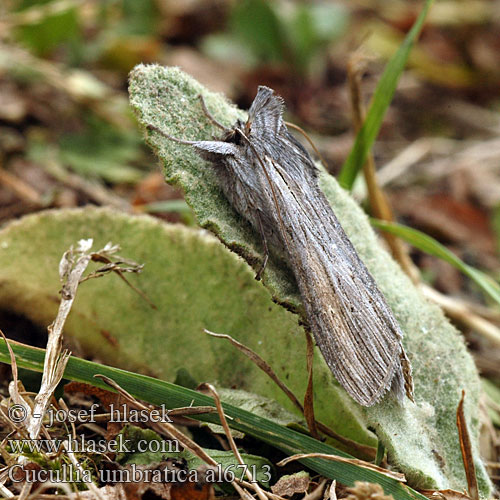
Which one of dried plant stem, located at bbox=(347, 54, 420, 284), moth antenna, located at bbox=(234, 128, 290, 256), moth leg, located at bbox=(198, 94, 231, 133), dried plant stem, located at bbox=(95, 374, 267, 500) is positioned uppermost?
dried plant stem, located at bbox=(347, 54, 420, 284)

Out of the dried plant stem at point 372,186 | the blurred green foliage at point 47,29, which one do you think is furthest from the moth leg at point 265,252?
the blurred green foliage at point 47,29

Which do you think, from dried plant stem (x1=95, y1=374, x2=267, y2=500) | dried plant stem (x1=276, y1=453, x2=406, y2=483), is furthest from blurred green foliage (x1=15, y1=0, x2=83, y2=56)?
dried plant stem (x1=276, y1=453, x2=406, y2=483)

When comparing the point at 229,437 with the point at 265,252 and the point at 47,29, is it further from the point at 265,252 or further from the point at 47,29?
the point at 47,29

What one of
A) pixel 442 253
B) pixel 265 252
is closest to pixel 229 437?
pixel 265 252

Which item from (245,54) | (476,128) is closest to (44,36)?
(245,54)

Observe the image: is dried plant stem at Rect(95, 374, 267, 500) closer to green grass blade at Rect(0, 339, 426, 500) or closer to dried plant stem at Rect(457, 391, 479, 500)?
green grass blade at Rect(0, 339, 426, 500)
